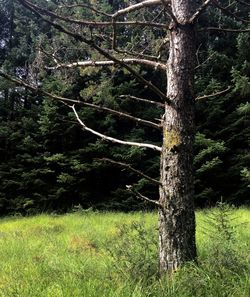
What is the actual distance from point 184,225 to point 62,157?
580 inches

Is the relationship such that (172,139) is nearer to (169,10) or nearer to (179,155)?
(179,155)

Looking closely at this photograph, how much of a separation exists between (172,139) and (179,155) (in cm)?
16

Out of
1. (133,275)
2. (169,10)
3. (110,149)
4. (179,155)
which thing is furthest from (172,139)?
(110,149)

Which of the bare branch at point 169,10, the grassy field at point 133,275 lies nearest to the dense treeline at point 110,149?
the grassy field at point 133,275

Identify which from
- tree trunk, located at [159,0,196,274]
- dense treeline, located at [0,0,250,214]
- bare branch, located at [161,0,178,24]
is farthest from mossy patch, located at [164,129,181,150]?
dense treeline, located at [0,0,250,214]

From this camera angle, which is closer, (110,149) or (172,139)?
(172,139)

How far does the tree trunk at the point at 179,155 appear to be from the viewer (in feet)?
12.5

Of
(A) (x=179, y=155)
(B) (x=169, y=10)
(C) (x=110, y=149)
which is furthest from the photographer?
(C) (x=110, y=149)

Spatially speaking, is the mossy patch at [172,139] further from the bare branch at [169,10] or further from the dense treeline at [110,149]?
the dense treeline at [110,149]

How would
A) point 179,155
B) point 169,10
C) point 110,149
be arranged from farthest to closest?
1. point 110,149
2. point 179,155
3. point 169,10

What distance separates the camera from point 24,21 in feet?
72.3

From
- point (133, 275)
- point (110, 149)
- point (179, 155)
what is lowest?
point (133, 275)

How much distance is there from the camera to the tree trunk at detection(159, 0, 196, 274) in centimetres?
382

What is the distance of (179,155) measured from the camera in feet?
12.9
